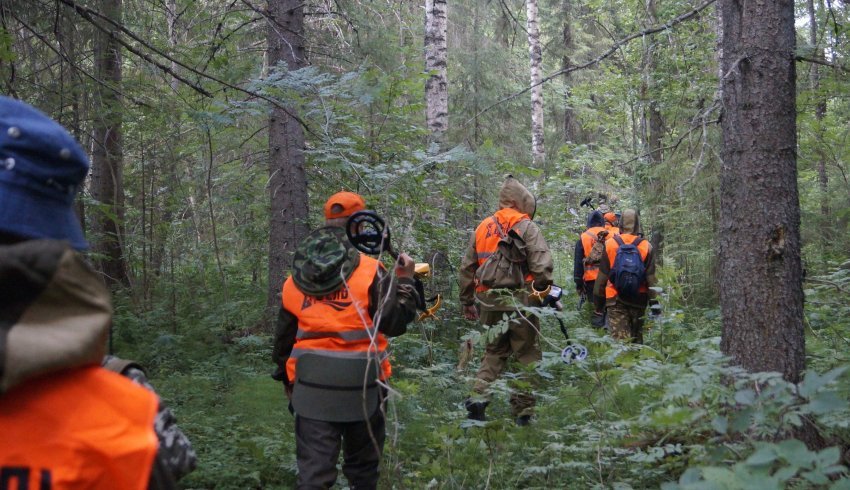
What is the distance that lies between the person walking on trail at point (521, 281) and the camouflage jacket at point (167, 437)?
550 centimetres

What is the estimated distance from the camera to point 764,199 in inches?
179

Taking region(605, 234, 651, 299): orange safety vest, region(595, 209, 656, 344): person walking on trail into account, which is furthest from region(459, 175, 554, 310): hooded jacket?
region(605, 234, 651, 299): orange safety vest

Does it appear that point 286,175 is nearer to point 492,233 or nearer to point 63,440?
point 492,233

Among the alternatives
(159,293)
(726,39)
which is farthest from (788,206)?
(159,293)

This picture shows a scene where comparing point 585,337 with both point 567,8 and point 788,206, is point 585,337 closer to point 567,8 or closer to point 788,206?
point 788,206

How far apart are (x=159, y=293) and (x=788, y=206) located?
36.3 feet

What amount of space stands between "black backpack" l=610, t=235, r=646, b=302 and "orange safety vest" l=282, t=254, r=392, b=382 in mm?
6003

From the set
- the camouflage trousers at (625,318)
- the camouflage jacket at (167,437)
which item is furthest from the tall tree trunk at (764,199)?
the camouflage trousers at (625,318)

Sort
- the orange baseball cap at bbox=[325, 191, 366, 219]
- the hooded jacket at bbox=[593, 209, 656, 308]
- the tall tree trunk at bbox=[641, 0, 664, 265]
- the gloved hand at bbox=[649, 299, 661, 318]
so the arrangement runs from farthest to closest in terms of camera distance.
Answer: the tall tree trunk at bbox=[641, 0, 664, 265] < the hooded jacket at bbox=[593, 209, 656, 308] < the gloved hand at bbox=[649, 299, 661, 318] < the orange baseball cap at bbox=[325, 191, 366, 219]

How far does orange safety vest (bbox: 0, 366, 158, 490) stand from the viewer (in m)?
1.39

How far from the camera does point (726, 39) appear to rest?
477 cm

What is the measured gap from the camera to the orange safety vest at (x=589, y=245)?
11820mm

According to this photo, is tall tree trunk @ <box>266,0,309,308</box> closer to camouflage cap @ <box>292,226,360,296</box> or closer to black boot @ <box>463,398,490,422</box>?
black boot @ <box>463,398,490,422</box>

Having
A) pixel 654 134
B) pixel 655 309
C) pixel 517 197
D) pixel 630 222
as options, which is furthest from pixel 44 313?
pixel 654 134
